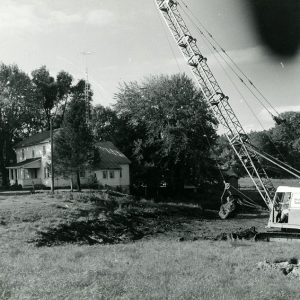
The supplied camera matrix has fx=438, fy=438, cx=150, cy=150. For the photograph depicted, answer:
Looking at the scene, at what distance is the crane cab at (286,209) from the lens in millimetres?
25312

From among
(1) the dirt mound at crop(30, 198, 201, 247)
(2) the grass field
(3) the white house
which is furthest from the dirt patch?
(3) the white house

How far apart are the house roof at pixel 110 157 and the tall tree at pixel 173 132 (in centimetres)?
180

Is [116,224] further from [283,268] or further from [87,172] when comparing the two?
[283,268]

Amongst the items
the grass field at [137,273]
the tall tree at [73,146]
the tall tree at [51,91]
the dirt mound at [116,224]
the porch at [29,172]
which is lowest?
the dirt mound at [116,224]

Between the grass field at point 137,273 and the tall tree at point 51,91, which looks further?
the tall tree at point 51,91

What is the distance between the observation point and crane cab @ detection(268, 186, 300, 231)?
25312 mm

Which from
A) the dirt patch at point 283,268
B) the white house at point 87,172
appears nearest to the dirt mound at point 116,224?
the white house at point 87,172

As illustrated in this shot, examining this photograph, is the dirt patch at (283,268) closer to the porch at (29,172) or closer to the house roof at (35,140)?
the porch at (29,172)

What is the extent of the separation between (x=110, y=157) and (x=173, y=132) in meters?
8.29

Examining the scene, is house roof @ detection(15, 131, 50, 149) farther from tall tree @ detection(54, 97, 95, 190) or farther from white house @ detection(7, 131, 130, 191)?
tall tree @ detection(54, 97, 95, 190)

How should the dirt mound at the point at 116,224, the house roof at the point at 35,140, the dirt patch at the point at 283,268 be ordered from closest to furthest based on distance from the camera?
1. the dirt patch at the point at 283,268
2. the dirt mound at the point at 116,224
3. the house roof at the point at 35,140

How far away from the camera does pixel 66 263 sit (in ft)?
47.8

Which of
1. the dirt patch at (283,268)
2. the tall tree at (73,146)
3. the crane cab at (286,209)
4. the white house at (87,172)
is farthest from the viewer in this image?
the white house at (87,172)

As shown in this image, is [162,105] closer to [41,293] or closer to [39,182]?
[39,182]
